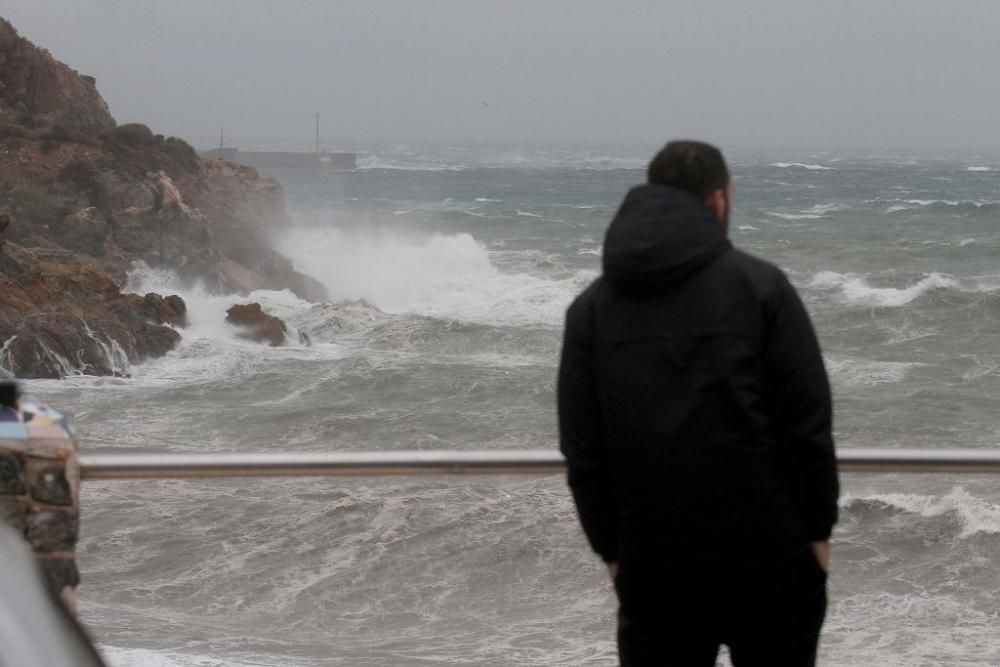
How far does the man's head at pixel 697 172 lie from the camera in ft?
8.21

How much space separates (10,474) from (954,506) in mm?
9755

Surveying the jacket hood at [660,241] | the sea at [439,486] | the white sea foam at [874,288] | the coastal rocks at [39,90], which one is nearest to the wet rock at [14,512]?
the jacket hood at [660,241]

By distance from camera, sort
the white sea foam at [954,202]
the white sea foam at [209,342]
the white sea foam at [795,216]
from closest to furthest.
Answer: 1. the white sea foam at [209,342]
2. the white sea foam at [795,216]
3. the white sea foam at [954,202]

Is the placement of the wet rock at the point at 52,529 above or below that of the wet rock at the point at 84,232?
above

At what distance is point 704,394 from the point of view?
2.38 m

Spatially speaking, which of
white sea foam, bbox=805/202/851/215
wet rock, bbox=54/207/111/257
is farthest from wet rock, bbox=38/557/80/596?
white sea foam, bbox=805/202/851/215

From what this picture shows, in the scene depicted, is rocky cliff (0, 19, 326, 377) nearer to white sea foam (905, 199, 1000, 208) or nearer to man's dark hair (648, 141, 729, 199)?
man's dark hair (648, 141, 729, 199)

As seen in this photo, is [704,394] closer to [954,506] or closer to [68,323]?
[954,506]

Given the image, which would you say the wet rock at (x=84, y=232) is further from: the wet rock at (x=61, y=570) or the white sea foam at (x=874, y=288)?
the wet rock at (x=61, y=570)

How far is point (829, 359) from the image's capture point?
24.8 meters

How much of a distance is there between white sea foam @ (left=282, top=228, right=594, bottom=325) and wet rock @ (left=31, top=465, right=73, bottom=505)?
1033 inches

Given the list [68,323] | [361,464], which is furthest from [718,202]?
[68,323]

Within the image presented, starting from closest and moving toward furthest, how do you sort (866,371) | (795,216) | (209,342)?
(866,371) < (209,342) < (795,216)

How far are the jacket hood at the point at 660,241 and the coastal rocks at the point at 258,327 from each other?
72.6 feet
